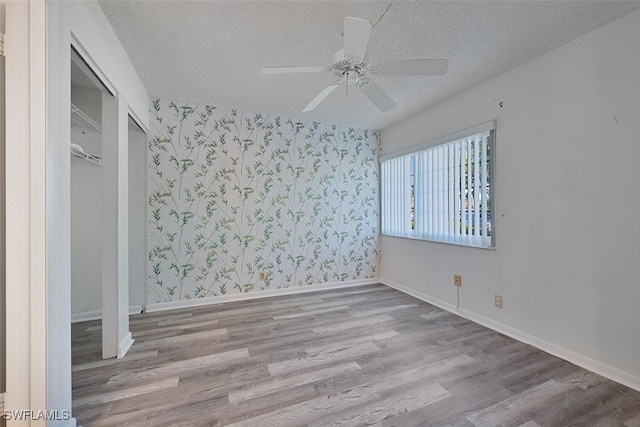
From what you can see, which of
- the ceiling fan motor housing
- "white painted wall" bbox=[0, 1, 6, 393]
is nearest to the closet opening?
"white painted wall" bbox=[0, 1, 6, 393]

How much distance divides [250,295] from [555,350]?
9.90 feet

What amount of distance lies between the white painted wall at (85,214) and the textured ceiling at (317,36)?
64cm

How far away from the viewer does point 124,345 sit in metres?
2.06

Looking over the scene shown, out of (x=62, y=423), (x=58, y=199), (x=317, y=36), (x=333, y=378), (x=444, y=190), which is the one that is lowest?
(x=333, y=378)

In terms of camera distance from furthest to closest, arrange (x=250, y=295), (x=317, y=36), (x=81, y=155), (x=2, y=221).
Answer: (x=250, y=295) → (x=81, y=155) → (x=317, y=36) → (x=2, y=221)

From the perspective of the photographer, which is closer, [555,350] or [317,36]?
[317,36]

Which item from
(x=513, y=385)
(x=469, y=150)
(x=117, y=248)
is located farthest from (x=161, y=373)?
(x=469, y=150)

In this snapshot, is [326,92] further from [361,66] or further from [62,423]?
[62,423]

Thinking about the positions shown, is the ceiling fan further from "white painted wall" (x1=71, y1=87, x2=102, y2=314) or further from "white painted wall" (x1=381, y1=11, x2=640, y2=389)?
"white painted wall" (x1=71, y1=87, x2=102, y2=314)

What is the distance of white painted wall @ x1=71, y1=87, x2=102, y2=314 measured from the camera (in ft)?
8.61

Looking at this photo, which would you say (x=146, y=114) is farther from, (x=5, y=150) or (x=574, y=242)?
(x=574, y=242)

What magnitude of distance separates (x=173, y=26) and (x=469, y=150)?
278 cm

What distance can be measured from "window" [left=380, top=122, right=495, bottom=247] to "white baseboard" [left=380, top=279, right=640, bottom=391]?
735 mm

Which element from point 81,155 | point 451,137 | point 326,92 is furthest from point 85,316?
point 451,137
